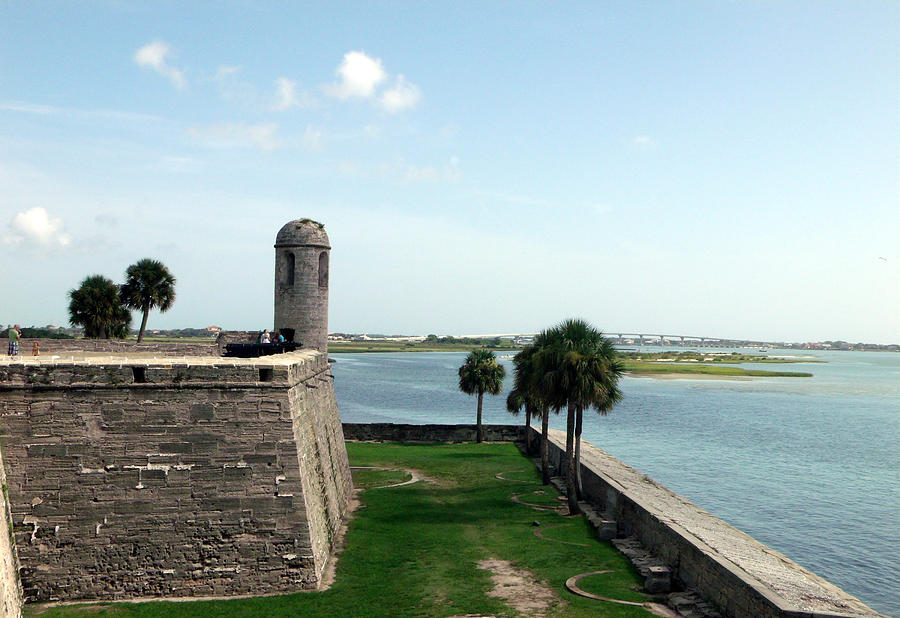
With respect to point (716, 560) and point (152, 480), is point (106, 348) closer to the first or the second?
point (152, 480)

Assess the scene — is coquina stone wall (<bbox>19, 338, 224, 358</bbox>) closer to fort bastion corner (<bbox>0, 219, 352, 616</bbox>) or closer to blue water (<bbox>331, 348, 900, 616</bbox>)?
fort bastion corner (<bbox>0, 219, 352, 616</bbox>)

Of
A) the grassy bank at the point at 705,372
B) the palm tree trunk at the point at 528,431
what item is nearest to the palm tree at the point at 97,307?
the palm tree trunk at the point at 528,431

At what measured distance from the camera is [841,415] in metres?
75.6

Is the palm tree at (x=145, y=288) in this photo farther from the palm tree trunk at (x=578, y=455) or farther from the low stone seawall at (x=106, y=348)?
the palm tree trunk at (x=578, y=455)

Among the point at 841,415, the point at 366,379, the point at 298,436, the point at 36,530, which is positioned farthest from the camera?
the point at 366,379

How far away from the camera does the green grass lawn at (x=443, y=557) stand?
1476 centimetres

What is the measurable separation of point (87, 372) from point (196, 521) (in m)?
3.80

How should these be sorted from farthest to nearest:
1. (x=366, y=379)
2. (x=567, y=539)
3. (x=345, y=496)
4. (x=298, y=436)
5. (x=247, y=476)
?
1. (x=366, y=379)
2. (x=345, y=496)
3. (x=567, y=539)
4. (x=298, y=436)
5. (x=247, y=476)

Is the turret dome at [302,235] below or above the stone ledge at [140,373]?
above

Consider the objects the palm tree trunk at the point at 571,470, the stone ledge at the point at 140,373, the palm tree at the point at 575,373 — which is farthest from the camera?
the palm tree trunk at the point at 571,470

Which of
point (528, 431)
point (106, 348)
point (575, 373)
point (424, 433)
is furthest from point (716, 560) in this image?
point (424, 433)

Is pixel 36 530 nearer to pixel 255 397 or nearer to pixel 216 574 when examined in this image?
pixel 216 574

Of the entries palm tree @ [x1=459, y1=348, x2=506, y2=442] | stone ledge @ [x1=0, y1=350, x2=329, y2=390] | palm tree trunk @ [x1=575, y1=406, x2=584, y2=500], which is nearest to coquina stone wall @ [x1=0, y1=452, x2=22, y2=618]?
stone ledge @ [x1=0, y1=350, x2=329, y2=390]

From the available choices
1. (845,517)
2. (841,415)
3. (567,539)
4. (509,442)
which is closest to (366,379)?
(841,415)
